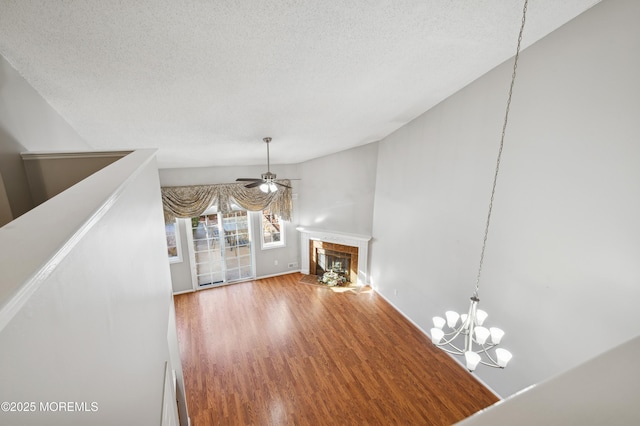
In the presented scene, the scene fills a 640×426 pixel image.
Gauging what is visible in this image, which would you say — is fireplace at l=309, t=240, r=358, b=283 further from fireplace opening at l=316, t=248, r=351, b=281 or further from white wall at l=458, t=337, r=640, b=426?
white wall at l=458, t=337, r=640, b=426

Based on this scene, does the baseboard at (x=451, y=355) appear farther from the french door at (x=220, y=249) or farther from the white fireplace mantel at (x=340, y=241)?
the french door at (x=220, y=249)

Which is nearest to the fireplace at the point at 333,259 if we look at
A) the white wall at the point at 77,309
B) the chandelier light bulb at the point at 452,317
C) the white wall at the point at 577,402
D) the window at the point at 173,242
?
the window at the point at 173,242

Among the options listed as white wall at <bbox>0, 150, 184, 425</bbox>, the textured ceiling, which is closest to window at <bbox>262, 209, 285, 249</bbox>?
the textured ceiling

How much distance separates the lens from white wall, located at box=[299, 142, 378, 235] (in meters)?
5.54

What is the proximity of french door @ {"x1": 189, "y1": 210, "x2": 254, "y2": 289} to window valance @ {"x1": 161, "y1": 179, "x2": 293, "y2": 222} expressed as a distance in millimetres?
349

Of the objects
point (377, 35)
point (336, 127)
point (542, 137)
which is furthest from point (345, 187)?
point (377, 35)

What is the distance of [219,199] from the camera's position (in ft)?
19.2

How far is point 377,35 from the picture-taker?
195cm

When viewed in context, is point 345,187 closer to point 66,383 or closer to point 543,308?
point 543,308

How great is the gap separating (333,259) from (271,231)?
5.64 feet

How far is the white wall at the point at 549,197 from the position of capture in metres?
2.18

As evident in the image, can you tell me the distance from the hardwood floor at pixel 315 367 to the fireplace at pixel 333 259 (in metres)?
0.75

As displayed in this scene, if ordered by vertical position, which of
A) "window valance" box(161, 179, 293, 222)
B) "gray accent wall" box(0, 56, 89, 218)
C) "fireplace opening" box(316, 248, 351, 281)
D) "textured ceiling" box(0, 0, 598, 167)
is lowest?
"fireplace opening" box(316, 248, 351, 281)

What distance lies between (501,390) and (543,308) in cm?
126
